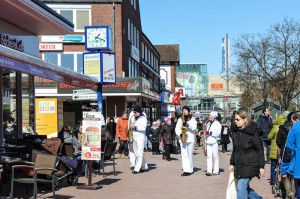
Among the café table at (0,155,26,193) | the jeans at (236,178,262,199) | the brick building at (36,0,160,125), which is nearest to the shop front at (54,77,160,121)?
the brick building at (36,0,160,125)

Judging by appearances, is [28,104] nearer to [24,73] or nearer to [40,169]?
[24,73]

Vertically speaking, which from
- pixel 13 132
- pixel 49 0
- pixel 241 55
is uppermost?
pixel 49 0

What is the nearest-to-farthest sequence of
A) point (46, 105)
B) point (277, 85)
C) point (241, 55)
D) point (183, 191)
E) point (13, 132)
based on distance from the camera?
point (183, 191), point (13, 132), point (46, 105), point (277, 85), point (241, 55)

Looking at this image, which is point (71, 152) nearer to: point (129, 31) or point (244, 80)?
point (129, 31)

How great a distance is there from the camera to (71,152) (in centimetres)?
1239

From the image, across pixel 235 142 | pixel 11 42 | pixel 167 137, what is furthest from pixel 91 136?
pixel 167 137

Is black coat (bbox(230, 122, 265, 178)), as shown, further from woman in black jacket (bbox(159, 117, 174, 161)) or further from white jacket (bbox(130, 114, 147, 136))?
woman in black jacket (bbox(159, 117, 174, 161))

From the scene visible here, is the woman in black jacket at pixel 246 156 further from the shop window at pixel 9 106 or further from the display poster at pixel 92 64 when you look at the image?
the shop window at pixel 9 106

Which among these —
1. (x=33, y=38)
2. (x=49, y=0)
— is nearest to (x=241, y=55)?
(x=49, y=0)

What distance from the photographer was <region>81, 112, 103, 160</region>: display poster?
10.9 metres

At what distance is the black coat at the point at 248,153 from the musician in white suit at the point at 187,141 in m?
5.86

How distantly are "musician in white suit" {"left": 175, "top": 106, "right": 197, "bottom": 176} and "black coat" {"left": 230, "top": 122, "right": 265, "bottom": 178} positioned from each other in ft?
19.2

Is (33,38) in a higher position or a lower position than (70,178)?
higher

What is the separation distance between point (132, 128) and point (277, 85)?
24059 mm
